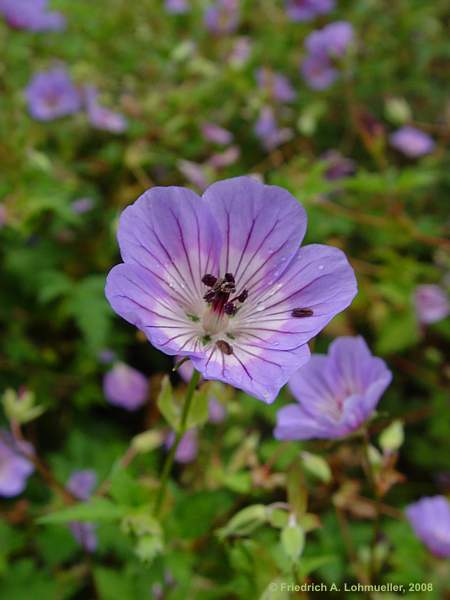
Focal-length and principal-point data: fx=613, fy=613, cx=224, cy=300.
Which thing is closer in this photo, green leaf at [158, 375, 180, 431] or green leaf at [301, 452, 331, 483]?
green leaf at [158, 375, 180, 431]

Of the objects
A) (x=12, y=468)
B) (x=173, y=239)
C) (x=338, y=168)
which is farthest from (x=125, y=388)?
(x=338, y=168)

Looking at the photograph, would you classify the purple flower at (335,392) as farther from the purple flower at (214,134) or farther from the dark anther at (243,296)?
the purple flower at (214,134)

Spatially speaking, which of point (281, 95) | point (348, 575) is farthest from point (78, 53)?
point (348, 575)

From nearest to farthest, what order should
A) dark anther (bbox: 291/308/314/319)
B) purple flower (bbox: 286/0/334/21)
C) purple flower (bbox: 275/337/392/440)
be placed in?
dark anther (bbox: 291/308/314/319) → purple flower (bbox: 275/337/392/440) → purple flower (bbox: 286/0/334/21)

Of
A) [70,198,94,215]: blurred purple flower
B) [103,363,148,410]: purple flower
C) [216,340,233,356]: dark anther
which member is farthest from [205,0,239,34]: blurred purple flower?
[216,340,233,356]: dark anther

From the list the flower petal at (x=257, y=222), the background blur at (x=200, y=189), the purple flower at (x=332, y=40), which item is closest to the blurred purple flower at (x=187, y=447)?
the background blur at (x=200, y=189)

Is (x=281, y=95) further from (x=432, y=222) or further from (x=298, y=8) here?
(x=432, y=222)

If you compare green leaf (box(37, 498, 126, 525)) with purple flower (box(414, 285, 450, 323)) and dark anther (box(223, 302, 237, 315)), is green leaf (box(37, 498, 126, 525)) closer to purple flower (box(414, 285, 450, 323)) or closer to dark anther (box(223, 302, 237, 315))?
dark anther (box(223, 302, 237, 315))
